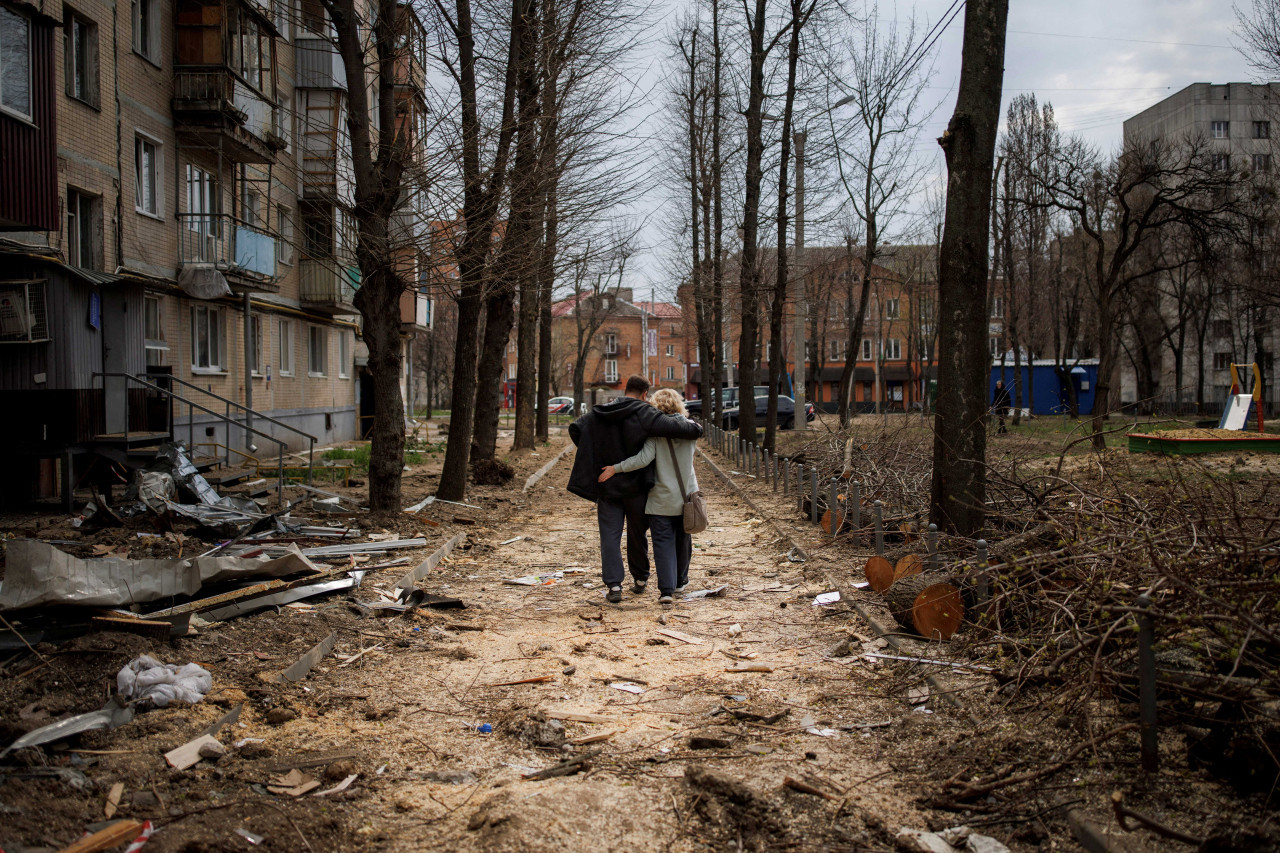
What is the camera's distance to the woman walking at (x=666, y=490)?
26.5ft

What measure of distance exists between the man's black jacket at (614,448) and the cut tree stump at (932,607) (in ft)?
7.99

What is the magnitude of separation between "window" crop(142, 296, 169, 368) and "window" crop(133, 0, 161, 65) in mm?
4577

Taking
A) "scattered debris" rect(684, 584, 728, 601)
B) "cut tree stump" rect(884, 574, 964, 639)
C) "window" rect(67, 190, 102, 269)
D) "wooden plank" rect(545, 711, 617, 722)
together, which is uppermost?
"window" rect(67, 190, 102, 269)

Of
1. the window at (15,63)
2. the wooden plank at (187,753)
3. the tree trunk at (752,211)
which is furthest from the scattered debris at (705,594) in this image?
the tree trunk at (752,211)

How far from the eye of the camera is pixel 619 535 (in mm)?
8289

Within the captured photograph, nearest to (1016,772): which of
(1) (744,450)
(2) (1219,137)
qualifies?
(1) (744,450)

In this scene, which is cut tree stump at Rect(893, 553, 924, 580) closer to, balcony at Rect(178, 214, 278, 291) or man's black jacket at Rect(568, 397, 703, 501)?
man's black jacket at Rect(568, 397, 703, 501)

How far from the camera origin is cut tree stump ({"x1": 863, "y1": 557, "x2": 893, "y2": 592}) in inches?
303

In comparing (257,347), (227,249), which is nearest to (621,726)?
(227,249)

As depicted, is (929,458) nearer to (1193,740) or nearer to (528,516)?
(528,516)

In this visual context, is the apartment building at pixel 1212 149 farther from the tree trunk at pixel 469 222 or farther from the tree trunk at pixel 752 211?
the tree trunk at pixel 469 222

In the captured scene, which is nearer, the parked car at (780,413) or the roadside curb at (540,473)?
the roadside curb at (540,473)

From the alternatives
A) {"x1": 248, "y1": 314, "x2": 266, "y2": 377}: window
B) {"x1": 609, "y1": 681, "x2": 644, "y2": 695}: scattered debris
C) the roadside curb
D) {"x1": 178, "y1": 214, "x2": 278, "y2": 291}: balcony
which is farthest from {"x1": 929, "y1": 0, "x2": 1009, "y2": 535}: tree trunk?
{"x1": 248, "y1": 314, "x2": 266, "y2": 377}: window

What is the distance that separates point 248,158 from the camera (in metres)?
20.4
